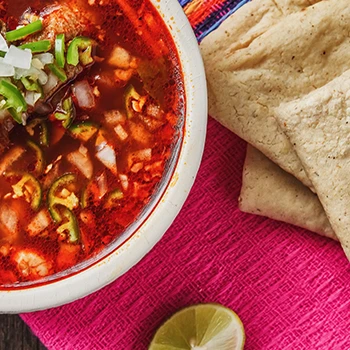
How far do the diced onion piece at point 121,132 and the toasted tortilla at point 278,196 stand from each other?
1.45ft

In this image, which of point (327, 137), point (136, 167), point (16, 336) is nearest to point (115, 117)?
point (136, 167)

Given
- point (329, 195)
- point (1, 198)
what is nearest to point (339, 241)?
point (329, 195)

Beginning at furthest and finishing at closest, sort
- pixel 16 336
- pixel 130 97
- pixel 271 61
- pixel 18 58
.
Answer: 1. pixel 16 336
2. pixel 271 61
3. pixel 130 97
4. pixel 18 58

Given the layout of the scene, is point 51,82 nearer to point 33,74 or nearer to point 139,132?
point 33,74

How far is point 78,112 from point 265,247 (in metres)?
0.76

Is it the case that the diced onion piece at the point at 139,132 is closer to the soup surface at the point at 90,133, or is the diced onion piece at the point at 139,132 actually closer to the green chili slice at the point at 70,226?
the soup surface at the point at 90,133

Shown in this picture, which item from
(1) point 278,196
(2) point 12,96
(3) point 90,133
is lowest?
(1) point 278,196

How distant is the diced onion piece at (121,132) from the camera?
1.90 m

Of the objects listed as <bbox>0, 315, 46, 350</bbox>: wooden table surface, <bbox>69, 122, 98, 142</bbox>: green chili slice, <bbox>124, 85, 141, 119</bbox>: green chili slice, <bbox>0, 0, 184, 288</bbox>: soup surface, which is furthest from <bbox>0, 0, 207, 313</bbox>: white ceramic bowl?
<bbox>0, 315, 46, 350</bbox>: wooden table surface

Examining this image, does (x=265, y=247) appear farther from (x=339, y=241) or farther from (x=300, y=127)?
(x=300, y=127)

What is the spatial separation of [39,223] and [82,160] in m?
0.21

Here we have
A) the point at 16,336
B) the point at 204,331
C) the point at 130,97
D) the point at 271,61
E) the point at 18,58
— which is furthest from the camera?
the point at 16,336

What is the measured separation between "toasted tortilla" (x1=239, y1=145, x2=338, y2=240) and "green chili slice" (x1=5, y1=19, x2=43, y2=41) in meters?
0.75

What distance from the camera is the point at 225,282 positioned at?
223 centimetres
